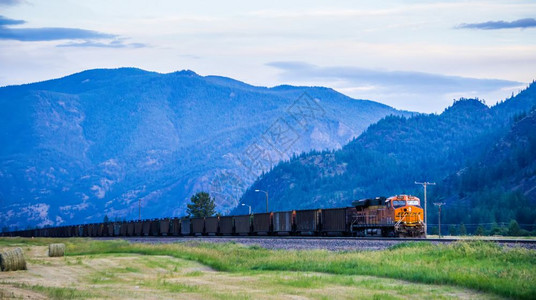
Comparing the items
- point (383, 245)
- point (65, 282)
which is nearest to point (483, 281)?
point (65, 282)

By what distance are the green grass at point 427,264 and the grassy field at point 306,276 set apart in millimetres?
36

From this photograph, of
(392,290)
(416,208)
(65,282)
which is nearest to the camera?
(392,290)

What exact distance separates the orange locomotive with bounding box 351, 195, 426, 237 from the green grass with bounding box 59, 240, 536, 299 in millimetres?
17355

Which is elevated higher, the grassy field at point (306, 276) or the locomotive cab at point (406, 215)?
the locomotive cab at point (406, 215)

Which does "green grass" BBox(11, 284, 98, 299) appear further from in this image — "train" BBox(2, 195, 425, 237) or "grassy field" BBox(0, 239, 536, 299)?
"train" BBox(2, 195, 425, 237)

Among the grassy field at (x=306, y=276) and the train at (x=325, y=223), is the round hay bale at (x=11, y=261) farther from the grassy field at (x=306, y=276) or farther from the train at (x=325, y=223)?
the train at (x=325, y=223)

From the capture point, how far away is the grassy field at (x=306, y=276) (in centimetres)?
2377

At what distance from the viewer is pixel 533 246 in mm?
36656

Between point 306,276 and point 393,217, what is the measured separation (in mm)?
29594

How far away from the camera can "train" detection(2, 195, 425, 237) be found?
191 feet

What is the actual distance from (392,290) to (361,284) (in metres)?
1.79

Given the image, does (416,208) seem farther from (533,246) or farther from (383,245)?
(533,246)

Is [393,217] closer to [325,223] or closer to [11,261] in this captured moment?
[325,223]

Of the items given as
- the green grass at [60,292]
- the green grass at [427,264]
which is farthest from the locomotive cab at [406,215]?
the green grass at [60,292]
